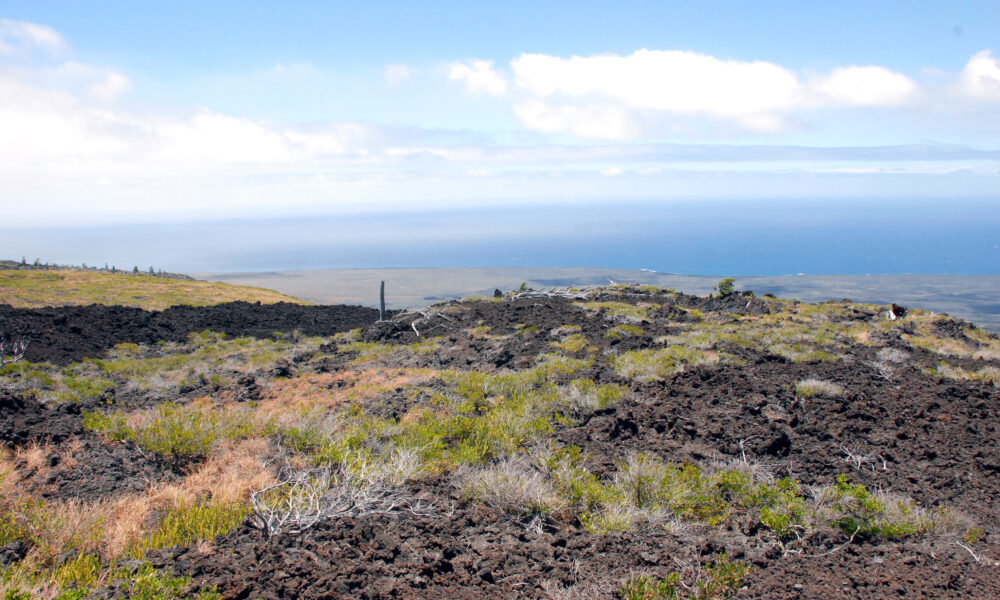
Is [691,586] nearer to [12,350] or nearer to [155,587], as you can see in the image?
[155,587]

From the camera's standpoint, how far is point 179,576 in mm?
3135

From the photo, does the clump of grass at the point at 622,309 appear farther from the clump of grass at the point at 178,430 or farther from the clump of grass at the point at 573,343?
the clump of grass at the point at 178,430

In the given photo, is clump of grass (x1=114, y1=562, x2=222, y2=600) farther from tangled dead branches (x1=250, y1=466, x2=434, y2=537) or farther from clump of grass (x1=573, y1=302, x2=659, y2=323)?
clump of grass (x1=573, y1=302, x2=659, y2=323)

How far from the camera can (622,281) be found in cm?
6222

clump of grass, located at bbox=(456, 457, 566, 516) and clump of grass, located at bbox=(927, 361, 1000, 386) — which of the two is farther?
clump of grass, located at bbox=(927, 361, 1000, 386)

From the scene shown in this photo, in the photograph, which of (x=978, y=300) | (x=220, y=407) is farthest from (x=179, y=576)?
(x=978, y=300)

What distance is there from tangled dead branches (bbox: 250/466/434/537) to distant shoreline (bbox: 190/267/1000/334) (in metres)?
34.9

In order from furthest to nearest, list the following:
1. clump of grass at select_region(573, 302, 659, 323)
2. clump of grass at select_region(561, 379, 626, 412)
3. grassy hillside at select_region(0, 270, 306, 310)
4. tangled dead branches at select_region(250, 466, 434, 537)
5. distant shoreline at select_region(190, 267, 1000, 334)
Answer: distant shoreline at select_region(190, 267, 1000, 334), grassy hillside at select_region(0, 270, 306, 310), clump of grass at select_region(573, 302, 659, 323), clump of grass at select_region(561, 379, 626, 412), tangled dead branches at select_region(250, 466, 434, 537)

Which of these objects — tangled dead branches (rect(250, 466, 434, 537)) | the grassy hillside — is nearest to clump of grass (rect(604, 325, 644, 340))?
tangled dead branches (rect(250, 466, 434, 537))

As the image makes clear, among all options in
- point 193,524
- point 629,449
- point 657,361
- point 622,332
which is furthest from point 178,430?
point 622,332

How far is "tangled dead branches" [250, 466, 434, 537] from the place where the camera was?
3.87 metres

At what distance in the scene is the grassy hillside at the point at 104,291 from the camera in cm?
2114

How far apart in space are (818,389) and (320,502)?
7156 millimetres

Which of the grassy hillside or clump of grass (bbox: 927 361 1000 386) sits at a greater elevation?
the grassy hillside
